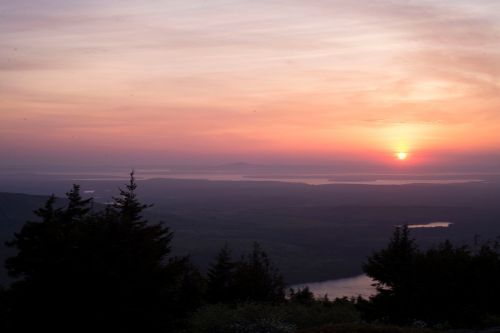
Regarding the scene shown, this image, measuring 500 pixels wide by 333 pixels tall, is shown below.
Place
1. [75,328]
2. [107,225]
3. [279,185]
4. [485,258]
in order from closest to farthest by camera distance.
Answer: [75,328] < [107,225] < [485,258] < [279,185]

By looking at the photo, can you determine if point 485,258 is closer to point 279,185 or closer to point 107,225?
point 107,225

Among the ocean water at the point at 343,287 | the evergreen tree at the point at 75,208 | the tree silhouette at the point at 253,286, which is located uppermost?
the evergreen tree at the point at 75,208

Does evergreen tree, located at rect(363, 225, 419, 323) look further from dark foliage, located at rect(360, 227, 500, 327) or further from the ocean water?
the ocean water

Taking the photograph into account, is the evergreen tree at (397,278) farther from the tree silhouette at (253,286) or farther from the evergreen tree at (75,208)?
the evergreen tree at (75,208)

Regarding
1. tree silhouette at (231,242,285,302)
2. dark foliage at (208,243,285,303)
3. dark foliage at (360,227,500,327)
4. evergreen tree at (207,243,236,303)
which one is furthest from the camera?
evergreen tree at (207,243,236,303)

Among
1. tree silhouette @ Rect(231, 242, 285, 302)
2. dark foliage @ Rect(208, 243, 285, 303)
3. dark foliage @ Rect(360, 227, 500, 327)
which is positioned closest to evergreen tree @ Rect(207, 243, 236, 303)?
dark foliage @ Rect(208, 243, 285, 303)

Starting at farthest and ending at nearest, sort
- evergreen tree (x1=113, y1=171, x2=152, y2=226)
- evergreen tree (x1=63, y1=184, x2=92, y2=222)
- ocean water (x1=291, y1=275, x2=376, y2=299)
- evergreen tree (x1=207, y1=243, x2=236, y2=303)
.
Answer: ocean water (x1=291, y1=275, x2=376, y2=299)
evergreen tree (x1=207, y1=243, x2=236, y2=303)
evergreen tree (x1=63, y1=184, x2=92, y2=222)
evergreen tree (x1=113, y1=171, x2=152, y2=226)

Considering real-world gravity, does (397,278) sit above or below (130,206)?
below

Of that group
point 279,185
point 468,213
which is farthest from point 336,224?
point 279,185

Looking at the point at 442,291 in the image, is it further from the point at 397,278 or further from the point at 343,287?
the point at 343,287

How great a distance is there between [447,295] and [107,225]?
13892 mm

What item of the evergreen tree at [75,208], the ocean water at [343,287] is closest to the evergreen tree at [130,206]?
the evergreen tree at [75,208]

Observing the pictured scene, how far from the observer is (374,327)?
15125 mm

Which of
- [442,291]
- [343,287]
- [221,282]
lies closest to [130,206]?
[442,291]
